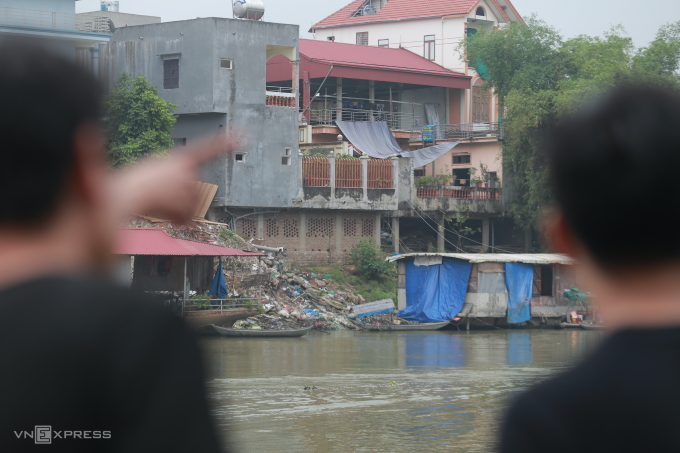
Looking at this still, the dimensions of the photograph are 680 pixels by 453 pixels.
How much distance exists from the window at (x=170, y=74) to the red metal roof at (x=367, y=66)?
4.85 metres

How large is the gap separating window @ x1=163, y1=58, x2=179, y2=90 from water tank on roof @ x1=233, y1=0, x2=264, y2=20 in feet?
9.05

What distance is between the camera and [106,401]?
1577mm

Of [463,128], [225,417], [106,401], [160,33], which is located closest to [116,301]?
[106,401]

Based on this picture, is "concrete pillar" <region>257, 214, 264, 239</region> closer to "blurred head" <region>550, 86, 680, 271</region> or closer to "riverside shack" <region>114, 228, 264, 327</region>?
"riverside shack" <region>114, 228, 264, 327</region>

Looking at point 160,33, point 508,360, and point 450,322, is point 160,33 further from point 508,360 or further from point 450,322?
point 508,360

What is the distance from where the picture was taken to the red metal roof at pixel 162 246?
21172 millimetres

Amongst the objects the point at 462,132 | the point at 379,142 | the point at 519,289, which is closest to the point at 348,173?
the point at 379,142

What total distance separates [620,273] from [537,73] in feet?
114

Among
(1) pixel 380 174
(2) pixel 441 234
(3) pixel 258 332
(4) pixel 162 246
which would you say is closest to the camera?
(4) pixel 162 246

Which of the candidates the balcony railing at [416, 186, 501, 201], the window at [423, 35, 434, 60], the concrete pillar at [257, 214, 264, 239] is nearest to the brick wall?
the concrete pillar at [257, 214, 264, 239]

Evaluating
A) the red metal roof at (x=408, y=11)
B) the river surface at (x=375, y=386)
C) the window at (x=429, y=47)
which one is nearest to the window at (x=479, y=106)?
the window at (x=429, y=47)

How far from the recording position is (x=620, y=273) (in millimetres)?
1779

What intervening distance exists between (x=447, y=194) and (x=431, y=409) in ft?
69.2

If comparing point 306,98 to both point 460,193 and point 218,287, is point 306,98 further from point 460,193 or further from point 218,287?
point 218,287
